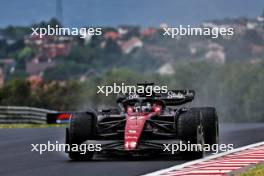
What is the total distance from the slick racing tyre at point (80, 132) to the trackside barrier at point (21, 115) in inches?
952

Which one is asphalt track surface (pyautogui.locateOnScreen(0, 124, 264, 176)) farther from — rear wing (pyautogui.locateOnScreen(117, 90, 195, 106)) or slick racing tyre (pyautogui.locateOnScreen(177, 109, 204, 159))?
rear wing (pyautogui.locateOnScreen(117, 90, 195, 106))

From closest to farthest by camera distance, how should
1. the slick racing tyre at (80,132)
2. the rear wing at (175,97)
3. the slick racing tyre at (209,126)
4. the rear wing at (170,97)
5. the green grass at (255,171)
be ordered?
the green grass at (255,171), the slick racing tyre at (80,132), the slick racing tyre at (209,126), the rear wing at (170,97), the rear wing at (175,97)

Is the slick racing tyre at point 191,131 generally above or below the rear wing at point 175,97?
below

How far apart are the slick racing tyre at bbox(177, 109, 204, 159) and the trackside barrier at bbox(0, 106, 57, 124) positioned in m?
24.9

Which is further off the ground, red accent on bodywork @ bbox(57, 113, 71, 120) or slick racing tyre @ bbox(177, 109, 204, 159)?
red accent on bodywork @ bbox(57, 113, 71, 120)

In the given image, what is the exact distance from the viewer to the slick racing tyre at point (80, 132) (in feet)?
55.4

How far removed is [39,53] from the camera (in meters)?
106

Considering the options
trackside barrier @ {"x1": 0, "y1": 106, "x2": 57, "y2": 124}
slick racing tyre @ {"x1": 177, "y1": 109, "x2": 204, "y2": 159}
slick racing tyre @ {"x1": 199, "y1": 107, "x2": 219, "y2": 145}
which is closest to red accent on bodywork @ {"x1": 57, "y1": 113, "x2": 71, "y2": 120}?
trackside barrier @ {"x1": 0, "y1": 106, "x2": 57, "y2": 124}

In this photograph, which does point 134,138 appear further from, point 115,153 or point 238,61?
point 238,61

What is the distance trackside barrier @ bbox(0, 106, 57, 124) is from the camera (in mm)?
41688

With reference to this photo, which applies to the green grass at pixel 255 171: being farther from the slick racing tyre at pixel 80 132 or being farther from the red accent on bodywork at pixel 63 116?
the red accent on bodywork at pixel 63 116

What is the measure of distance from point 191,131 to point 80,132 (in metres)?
1.98

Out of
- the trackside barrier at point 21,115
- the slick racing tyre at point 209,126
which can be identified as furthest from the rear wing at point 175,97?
the trackside barrier at point 21,115

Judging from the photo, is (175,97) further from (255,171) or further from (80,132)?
(255,171)
